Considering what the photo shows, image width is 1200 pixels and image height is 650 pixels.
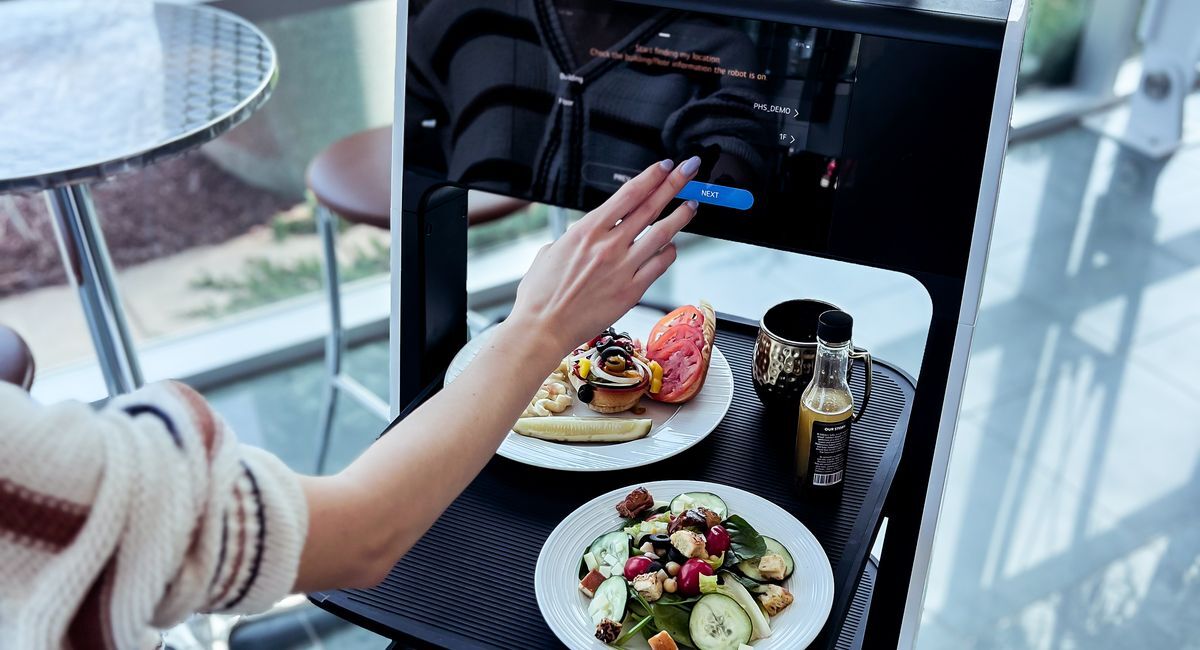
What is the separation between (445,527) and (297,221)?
6.37ft

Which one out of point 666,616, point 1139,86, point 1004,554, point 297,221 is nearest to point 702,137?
point 666,616

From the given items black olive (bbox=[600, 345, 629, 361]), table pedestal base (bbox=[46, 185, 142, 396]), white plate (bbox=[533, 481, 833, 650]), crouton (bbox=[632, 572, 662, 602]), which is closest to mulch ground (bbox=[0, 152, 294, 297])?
table pedestal base (bbox=[46, 185, 142, 396])

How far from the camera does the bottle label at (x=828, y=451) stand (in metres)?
0.97

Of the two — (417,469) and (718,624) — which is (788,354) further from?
(417,469)

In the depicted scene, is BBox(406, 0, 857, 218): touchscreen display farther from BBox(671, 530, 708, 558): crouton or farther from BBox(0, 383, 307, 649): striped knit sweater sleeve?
BBox(0, 383, 307, 649): striped knit sweater sleeve

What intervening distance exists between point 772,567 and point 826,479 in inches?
5.0

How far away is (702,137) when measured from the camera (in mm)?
926

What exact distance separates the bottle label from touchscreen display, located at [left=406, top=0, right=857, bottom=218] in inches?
8.2

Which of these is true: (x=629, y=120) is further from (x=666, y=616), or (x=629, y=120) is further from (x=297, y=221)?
(x=297, y=221)

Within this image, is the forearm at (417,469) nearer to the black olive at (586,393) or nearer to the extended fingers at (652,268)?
the extended fingers at (652,268)

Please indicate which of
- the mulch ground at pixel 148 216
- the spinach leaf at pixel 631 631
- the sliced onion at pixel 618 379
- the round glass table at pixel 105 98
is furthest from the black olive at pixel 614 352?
the mulch ground at pixel 148 216

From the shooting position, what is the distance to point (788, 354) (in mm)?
1086

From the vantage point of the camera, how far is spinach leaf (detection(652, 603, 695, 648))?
86 centimetres

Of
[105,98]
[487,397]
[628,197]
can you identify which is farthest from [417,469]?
[105,98]
